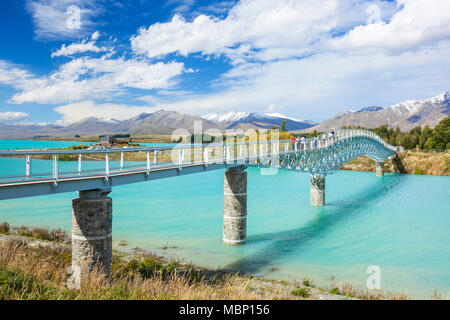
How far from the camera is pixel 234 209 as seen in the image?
21.9m

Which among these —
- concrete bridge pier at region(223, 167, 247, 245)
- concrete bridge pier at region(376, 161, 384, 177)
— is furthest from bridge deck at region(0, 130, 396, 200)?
concrete bridge pier at region(376, 161, 384, 177)

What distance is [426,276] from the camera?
57.2ft

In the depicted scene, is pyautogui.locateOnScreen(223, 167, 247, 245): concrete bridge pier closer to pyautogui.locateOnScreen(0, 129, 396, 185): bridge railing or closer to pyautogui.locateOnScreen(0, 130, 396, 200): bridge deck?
pyautogui.locateOnScreen(0, 130, 396, 200): bridge deck

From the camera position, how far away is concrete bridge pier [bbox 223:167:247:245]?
21797 mm

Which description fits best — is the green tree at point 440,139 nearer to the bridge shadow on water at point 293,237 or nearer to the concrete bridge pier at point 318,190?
the bridge shadow on water at point 293,237

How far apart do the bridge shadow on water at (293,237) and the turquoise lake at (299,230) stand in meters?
0.05

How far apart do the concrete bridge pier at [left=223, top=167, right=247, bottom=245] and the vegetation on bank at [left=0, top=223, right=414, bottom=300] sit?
17.0 ft

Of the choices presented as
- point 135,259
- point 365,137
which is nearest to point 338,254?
point 135,259

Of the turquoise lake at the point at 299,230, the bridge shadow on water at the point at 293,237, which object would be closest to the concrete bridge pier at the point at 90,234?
the turquoise lake at the point at 299,230

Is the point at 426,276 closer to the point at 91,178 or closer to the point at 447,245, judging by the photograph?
the point at 447,245

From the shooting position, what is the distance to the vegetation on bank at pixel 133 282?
905 cm

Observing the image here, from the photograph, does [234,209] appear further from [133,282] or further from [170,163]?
[133,282]
